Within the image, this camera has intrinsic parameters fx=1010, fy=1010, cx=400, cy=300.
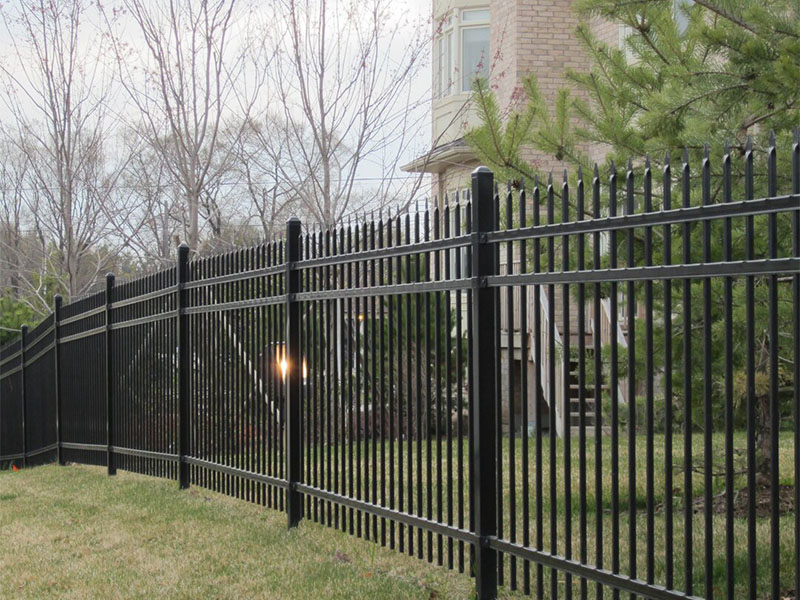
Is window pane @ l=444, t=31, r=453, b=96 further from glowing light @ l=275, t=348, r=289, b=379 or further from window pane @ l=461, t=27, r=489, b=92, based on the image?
glowing light @ l=275, t=348, r=289, b=379

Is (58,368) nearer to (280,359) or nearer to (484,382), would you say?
(280,359)

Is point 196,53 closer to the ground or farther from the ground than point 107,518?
farther from the ground

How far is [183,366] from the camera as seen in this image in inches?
365

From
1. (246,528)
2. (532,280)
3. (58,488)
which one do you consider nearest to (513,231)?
(532,280)

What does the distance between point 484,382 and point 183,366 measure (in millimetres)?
4724

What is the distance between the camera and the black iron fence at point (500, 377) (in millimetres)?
4008

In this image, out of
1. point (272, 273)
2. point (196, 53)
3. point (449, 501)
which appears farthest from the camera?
point (196, 53)

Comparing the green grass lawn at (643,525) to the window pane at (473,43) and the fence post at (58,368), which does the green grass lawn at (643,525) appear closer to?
the fence post at (58,368)

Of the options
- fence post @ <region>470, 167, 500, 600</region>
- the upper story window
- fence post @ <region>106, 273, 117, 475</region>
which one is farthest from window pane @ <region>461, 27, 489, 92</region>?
fence post @ <region>470, 167, 500, 600</region>

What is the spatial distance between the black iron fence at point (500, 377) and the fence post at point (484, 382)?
1 cm

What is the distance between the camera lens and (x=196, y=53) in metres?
14.5

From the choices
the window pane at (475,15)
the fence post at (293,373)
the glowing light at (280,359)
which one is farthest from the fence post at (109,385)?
the window pane at (475,15)

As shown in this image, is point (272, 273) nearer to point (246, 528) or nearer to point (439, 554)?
point (246, 528)

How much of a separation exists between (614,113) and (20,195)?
2127cm
